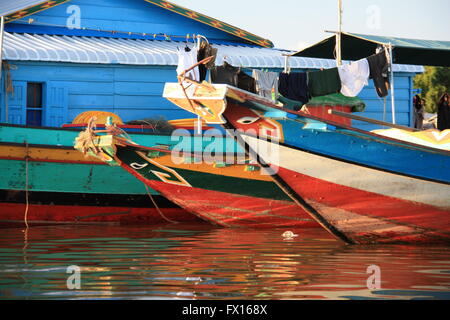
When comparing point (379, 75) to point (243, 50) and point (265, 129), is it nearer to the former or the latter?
point (265, 129)

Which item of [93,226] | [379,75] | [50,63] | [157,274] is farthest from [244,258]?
[50,63]

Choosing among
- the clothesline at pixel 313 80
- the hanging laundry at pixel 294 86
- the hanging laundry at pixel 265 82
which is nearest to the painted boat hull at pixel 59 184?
the clothesline at pixel 313 80

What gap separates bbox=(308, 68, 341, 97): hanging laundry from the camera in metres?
11.2

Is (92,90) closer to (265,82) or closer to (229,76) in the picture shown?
(229,76)

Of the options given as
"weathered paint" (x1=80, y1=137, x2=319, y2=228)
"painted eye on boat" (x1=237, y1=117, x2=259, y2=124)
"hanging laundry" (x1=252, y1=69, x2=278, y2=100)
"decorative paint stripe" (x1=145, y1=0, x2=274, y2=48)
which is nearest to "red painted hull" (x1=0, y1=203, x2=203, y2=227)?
"weathered paint" (x1=80, y1=137, x2=319, y2=228)

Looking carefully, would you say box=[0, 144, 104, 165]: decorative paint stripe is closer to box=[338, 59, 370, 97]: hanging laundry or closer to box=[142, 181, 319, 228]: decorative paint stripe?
box=[142, 181, 319, 228]: decorative paint stripe

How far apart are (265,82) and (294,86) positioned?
0.44 m

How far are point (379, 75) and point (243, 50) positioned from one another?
4947 millimetres

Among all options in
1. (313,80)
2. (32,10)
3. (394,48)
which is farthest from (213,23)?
(313,80)

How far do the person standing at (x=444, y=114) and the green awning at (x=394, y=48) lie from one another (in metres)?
0.74

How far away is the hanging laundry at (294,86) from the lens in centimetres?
1145

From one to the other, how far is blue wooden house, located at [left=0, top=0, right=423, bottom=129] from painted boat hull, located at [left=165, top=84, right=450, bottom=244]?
3.73 metres

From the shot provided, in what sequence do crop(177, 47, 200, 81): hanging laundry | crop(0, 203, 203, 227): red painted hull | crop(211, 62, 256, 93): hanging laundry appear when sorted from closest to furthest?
1. crop(177, 47, 200, 81): hanging laundry
2. crop(211, 62, 256, 93): hanging laundry
3. crop(0, 203, 203, 227): red painted hull

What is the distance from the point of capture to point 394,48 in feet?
40.5
